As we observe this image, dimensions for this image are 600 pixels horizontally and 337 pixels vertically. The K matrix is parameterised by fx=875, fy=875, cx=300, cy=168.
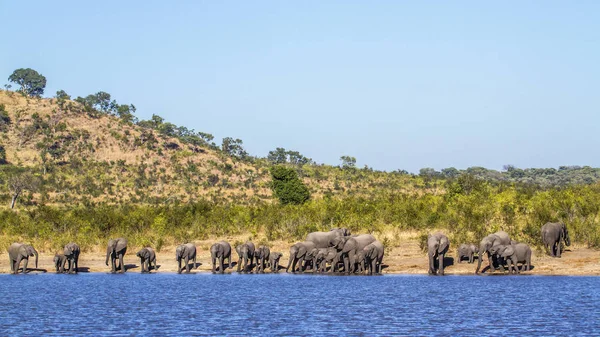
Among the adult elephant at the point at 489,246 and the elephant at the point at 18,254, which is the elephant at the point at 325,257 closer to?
the adult elephant at the point at 489,246

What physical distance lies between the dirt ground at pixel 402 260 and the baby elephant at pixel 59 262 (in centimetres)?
121

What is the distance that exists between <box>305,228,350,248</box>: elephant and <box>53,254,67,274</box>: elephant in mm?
15066

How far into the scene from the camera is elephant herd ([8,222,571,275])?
47844mm

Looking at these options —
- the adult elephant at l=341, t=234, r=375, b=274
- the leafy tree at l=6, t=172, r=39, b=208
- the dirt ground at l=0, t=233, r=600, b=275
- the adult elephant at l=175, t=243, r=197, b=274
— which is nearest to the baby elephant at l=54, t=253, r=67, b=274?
the dirt ground at l=0, t=233, r=600, b=275

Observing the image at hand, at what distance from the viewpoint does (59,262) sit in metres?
53.6

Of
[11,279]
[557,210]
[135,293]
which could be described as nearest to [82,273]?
[11,279]

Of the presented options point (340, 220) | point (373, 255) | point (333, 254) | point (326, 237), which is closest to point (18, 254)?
point (326, 237)

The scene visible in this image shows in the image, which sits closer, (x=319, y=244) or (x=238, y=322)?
(x=238, y=322)

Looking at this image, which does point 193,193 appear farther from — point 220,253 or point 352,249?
point 352,249

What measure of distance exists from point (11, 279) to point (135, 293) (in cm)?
1131

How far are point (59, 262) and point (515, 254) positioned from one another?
27.1 meters

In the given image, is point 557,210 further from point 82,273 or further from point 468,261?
point 82,273

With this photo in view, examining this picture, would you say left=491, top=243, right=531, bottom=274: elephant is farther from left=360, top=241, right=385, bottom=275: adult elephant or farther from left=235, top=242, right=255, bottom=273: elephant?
left=235, top=242, right=255, bottom=273: elephant

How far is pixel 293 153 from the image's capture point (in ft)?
534
